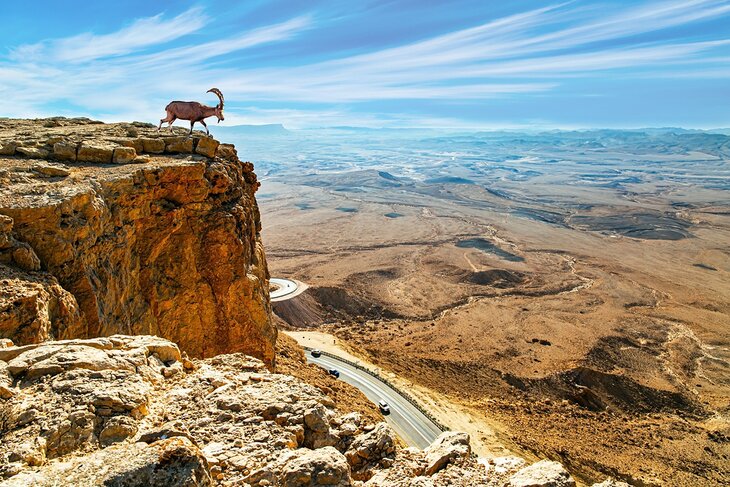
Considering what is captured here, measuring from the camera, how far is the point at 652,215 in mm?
137500

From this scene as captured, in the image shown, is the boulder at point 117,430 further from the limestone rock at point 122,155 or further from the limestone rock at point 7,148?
the limestone rock at point 7,148

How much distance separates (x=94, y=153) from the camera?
1639 cm

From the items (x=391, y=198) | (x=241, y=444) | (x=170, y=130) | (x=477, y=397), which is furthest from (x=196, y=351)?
(x=391, y=198)

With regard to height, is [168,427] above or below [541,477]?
above

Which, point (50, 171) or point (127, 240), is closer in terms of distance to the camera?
point (50, 171)

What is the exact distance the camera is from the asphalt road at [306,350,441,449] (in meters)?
29.2

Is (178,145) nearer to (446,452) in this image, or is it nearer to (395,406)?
(446,452)

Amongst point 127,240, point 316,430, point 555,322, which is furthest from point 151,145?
point 555,322

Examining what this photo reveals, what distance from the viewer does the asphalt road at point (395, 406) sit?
29250mm

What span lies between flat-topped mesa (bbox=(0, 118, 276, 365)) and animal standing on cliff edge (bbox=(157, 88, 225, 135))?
0.84 meters

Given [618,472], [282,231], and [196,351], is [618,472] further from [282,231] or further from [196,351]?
[282,231]

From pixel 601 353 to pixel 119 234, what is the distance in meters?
47.7

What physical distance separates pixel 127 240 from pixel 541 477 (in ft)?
48.6

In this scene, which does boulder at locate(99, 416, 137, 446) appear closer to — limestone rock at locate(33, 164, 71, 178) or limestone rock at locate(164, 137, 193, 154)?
limestone rock at locate(33, 164, 71, 178)
